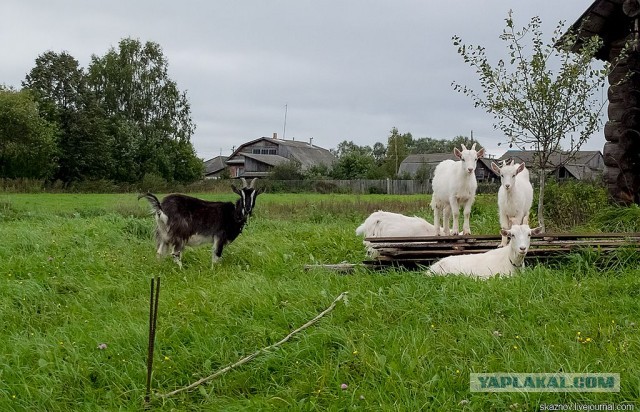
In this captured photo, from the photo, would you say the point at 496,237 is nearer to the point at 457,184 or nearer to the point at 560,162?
the point at 457,184

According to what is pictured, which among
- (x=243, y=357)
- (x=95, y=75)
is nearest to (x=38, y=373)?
(x=243, y=357)

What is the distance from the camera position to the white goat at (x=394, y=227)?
957 cm

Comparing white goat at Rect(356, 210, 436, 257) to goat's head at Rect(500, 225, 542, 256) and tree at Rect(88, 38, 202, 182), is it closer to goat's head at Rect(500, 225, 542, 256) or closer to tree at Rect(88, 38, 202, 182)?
goat's head at Rect(500, 225, 542, 256)

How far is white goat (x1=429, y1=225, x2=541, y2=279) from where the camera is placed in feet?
22.0

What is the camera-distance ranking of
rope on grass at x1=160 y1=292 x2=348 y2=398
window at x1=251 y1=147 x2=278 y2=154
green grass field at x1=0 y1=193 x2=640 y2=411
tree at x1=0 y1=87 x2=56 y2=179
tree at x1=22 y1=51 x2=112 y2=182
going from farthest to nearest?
1. window at x1=251 y1=147 x2=278 y2=154
2. tree at x1=22 y1=51 x2=112 y2=182
3. tree at x1=0 y1=87 x2=56 y2=179
4. rope on grass at x1=160 y1=292 x2=348 y2=398
5. green grass field at x1=0 y1=193 x2=640 y2=411

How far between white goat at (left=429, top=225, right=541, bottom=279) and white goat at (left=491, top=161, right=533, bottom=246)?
1.19 meters

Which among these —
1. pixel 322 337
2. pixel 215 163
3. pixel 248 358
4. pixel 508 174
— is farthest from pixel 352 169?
pixel 248 358

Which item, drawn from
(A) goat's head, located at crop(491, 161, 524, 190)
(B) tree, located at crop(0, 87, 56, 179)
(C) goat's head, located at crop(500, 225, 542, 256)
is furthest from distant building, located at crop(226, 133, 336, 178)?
(C) goat's head, located at crop(500, 225, 542, 256)

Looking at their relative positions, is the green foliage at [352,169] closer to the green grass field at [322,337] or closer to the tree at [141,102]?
the tree at [141,102]

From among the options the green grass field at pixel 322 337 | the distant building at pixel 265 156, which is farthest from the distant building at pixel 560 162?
the distant building at pixel 265 156

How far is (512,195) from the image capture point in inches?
329

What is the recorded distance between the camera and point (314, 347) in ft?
16.6

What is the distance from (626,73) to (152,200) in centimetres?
883

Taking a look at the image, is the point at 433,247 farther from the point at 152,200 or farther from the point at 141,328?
the point at 152,200
